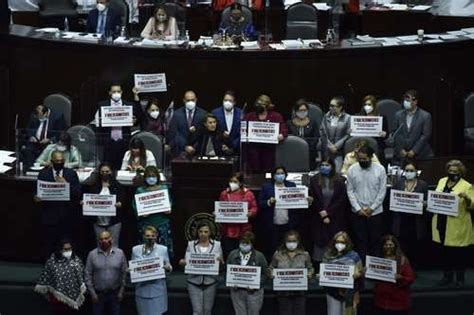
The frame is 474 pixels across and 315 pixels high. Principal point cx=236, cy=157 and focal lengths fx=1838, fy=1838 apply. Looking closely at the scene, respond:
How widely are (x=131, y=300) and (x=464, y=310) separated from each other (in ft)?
15.3

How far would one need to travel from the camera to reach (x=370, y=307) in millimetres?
25641

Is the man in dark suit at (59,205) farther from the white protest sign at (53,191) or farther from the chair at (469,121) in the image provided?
the chair at (469,121)

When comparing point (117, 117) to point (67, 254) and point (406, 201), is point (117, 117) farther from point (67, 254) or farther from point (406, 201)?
point (406, 201)

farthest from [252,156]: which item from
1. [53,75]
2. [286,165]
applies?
[53,75]

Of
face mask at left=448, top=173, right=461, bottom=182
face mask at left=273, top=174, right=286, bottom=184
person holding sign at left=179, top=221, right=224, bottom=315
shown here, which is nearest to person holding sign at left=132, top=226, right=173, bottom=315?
person holding sign at left=179, top=221, right=224, bottom=315

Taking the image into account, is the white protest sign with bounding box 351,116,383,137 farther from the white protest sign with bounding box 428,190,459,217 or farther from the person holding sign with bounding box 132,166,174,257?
the person holding sign with bounding box 132,166,174,257

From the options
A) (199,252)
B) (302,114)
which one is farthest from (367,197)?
(199,252)

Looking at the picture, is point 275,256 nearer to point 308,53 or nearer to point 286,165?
point 286,165

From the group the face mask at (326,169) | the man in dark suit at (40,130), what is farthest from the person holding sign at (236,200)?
the man in dark suit at (40,130)

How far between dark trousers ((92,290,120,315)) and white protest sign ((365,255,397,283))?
135 inches

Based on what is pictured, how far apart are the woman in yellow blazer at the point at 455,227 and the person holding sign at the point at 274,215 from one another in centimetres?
198

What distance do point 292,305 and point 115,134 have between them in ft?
13.6

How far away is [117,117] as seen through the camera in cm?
2731

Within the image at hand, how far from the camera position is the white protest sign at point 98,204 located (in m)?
25.5
